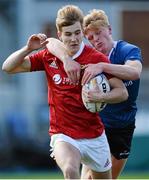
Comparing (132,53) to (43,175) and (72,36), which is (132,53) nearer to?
(72,36)

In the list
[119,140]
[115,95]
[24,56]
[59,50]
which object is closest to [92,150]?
[115,95]

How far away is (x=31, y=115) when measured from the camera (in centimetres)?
2211

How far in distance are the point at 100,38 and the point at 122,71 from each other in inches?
27.7

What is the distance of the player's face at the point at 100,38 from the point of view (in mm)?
9242

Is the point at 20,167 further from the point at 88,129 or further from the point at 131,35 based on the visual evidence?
the point at 88,129

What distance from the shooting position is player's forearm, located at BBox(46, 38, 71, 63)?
28.3 feet

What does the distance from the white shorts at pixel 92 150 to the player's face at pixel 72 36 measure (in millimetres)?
818

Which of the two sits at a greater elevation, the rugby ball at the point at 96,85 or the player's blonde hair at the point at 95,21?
the player's blonde hair at the point at 95,21

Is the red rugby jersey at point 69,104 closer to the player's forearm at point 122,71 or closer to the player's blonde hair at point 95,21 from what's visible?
the player's forearm at point 122,71

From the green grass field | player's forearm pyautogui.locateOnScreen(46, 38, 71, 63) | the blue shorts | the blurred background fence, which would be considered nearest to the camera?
player's forearm pyautogui.locateOnScreen(46, 38, 71, 63)

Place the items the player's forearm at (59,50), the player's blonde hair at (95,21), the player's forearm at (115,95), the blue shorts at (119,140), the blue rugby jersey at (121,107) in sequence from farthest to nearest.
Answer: the blue shorts at (119,140) < the blue rugby jersey at (121,107) < the player's blonde hair at (95,21) < the player's forearm at (59,50) < the player's forearm at (115,95)

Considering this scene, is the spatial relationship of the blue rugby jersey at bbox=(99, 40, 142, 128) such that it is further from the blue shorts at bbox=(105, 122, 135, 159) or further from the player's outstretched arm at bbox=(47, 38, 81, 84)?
the player's outstretched arm at bbox=(47, 38, 81, 84)

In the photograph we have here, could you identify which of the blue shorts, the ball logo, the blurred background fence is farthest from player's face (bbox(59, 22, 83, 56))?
the blurred background fence

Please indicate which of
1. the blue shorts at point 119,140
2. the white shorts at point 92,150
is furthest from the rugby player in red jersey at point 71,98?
the blue shorts at point 119,140
